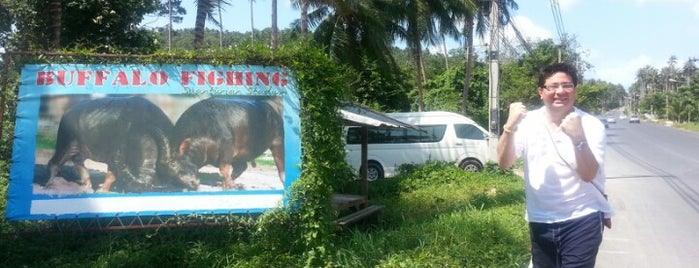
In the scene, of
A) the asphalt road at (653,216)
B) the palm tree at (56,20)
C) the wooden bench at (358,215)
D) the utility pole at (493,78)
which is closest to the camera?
the asphalt road at (653,216)

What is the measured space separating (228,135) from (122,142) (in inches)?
39.0

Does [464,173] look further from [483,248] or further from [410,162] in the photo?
[483,248]

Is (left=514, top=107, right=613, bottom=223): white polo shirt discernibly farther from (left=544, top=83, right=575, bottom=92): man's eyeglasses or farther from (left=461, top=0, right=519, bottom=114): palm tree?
(left=461, top=0, right=519, bottom=114): palm tree

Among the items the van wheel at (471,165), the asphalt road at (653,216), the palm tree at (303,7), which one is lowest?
the asphalt road at (653,216)

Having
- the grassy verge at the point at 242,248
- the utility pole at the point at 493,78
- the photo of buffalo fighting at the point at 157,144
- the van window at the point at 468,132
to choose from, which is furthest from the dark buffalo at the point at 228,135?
the van window at the point at 468,132

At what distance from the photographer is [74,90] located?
5090 mm

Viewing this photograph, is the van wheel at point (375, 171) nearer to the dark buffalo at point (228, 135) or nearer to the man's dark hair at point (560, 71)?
the dark buffalo at point (228, 135)

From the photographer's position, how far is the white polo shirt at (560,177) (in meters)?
2.82

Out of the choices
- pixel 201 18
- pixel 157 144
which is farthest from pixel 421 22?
pixel 157 144

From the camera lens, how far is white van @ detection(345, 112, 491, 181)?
15.4 meters

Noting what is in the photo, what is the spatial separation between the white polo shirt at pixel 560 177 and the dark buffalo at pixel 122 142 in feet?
11.5

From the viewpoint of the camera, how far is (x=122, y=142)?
5238 millimetres

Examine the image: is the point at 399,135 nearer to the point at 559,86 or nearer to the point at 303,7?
the point at 303,7

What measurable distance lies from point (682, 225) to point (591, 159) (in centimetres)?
641
